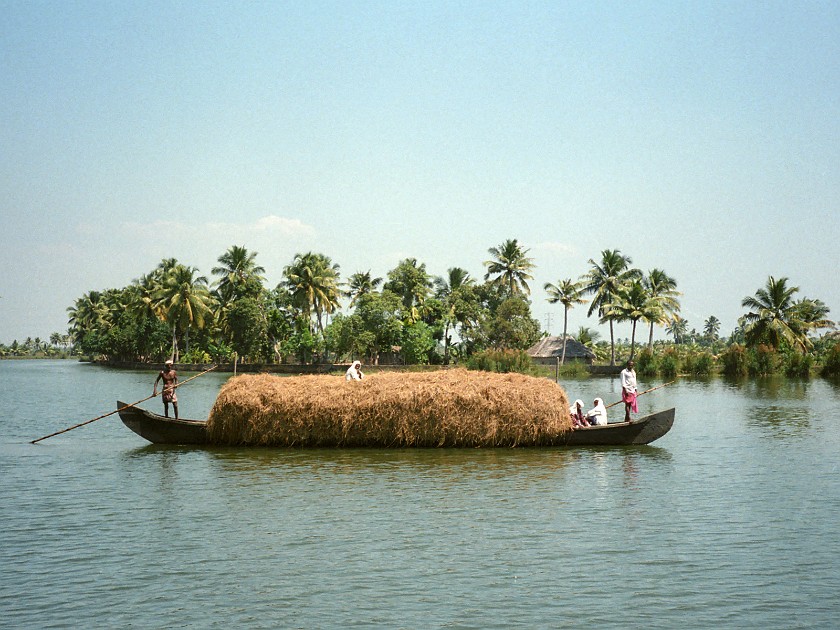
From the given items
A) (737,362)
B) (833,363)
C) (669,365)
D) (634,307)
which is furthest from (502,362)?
(634,307)

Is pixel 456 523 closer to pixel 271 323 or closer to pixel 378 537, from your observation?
pixel 378 537

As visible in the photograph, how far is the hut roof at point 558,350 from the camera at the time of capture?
3930 inches

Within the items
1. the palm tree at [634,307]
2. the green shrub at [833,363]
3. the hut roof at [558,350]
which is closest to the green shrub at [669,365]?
the green shrub at [833,363]

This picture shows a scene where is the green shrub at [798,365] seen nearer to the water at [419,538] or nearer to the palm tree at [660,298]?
the palm tree at [660,298]

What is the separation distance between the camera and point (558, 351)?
100m

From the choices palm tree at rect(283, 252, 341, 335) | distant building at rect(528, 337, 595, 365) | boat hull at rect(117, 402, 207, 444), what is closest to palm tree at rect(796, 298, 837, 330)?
distant building at rect(528, 337, 595, 365)

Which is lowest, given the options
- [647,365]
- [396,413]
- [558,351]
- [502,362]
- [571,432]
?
[571,432]

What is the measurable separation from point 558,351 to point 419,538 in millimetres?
89181

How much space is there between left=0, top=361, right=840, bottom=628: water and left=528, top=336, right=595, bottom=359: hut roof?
77.6m

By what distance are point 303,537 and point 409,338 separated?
7182 cm

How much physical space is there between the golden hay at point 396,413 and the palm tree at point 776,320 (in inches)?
2511

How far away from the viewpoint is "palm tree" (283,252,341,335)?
9094 cm

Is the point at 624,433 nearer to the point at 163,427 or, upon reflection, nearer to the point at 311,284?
the point at 163,427

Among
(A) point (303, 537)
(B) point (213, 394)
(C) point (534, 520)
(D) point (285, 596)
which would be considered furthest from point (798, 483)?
(B) point (213, 394)
